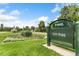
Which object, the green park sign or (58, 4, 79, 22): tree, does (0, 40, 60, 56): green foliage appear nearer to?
the green park sign

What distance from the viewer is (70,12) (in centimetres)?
404

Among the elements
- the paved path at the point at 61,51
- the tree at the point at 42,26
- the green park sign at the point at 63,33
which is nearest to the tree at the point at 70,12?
the green park sign at the point at 63,33

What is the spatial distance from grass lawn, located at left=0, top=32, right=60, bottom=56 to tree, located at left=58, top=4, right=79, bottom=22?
66 cm

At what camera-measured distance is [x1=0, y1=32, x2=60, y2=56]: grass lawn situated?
12.9 ft

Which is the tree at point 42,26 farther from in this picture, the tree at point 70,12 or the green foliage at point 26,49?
the tree at point 70,12

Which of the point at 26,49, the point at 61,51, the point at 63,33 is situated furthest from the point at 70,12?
the point at 26,49

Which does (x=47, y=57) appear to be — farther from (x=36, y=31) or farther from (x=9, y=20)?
(x=9, y=20)

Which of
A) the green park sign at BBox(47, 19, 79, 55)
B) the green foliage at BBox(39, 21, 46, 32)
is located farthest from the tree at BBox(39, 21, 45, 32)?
the green park sign at BBox(47, 19, 79, 55)

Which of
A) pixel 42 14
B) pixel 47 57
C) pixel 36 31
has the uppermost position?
pixel 42 14

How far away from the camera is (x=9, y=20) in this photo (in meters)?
4.16

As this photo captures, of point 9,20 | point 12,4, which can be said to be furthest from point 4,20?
point 12,4

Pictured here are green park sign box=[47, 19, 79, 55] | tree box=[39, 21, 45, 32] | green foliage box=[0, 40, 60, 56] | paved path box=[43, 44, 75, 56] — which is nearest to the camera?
green park sign box=[47, 19, 79, 55]

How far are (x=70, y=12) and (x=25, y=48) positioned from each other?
Result: 3.53 ft

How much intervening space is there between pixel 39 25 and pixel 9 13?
0.61m
